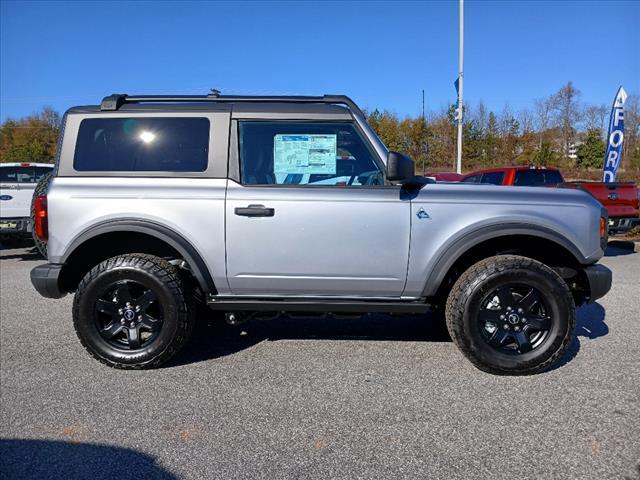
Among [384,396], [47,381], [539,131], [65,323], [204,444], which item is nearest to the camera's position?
[204,444]

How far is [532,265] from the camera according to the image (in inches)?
134

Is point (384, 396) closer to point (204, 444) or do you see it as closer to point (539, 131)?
point (204, 444)

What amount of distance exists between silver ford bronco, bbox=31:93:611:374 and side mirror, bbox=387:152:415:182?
1 centimetres

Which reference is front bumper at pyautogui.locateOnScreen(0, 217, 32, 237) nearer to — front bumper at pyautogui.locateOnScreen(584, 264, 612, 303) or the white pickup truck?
the white pickup truck

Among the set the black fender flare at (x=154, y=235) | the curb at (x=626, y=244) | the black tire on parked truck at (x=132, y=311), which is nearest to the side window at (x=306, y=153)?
the black fender flare at (x=154, y=235)

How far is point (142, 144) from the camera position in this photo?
3625 mm

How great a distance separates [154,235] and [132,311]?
2.07 feet

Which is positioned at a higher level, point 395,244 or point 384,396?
point 395,244

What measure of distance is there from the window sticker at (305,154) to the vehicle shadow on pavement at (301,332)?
1.29m

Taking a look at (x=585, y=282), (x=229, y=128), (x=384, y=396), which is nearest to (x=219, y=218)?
(x=229, y=128)

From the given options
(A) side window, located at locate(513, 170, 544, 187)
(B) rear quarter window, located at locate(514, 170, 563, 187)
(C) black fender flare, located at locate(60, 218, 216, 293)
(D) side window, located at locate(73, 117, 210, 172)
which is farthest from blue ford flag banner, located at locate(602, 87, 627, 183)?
(C) black fender flare, located at locate(60, 218, 216, 293)

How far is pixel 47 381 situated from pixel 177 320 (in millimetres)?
1020

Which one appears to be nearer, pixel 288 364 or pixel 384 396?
pixel 384 396

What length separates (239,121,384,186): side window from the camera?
3.59 metres
